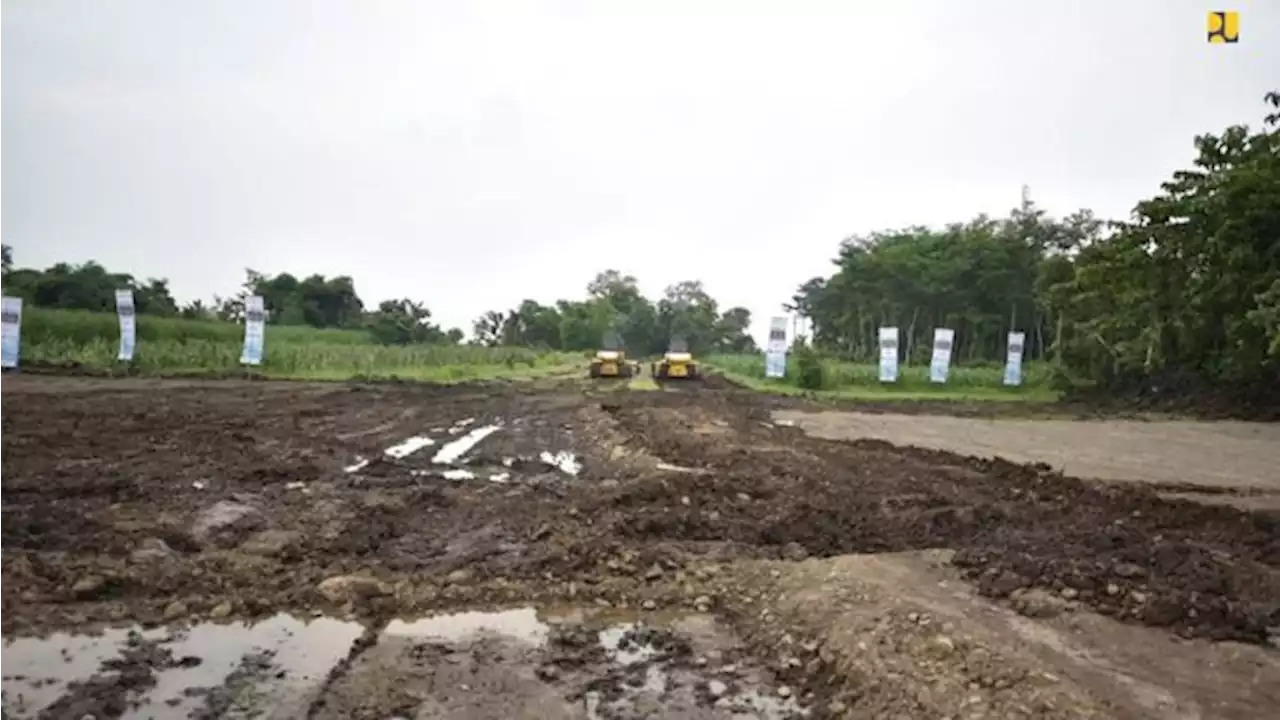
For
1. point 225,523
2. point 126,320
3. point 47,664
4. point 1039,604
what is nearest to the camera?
point 47,664

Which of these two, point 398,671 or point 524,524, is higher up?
point 524,524

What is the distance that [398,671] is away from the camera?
494 cm

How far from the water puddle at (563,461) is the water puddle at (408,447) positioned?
1.78 metres

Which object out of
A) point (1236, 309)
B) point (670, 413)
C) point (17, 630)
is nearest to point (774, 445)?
point (670, 413)

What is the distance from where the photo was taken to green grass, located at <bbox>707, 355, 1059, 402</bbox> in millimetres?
35938

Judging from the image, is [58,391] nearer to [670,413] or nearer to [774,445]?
[670,413]

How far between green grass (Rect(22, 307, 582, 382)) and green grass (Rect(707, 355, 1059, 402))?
1175 centimetres

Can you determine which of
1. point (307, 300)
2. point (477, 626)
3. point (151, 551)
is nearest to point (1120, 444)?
point (477, 626)

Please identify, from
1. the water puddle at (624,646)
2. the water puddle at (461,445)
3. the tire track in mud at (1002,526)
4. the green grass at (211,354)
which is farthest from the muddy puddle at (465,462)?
the green grass at (211,354)

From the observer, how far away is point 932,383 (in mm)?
38938

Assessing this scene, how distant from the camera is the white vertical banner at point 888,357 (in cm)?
3738

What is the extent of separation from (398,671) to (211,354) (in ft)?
104

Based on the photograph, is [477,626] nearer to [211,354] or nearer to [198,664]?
[198,664]

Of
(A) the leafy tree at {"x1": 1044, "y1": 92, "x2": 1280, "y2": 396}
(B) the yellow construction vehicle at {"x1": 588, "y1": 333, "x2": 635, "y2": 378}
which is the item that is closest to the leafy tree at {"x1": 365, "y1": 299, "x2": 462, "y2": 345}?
(B) the yellow construction vehicle at {"x1": 588, "y1": 333, "x2": 635, "y2": 378}
